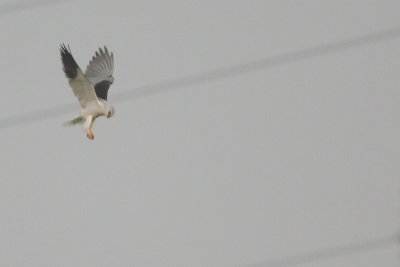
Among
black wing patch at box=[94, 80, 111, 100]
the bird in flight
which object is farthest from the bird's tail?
black wing patch at box=[94, 80, 111, 100]

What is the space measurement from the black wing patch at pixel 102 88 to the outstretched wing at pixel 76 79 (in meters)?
0.50

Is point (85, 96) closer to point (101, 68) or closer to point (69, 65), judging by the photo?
point (69, 65)

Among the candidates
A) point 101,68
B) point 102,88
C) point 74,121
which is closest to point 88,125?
point 74,121

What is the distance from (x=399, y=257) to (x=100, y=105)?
4.48m

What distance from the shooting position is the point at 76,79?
38.4ft

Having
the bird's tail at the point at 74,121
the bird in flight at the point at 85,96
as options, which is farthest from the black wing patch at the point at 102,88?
the bird's tail at the point at 74,121

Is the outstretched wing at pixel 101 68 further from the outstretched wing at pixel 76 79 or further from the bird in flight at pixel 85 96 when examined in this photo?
the outstretched wing at pixel 76 79

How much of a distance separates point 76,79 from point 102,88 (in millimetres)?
1113

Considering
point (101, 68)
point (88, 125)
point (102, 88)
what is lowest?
point (88, 125)

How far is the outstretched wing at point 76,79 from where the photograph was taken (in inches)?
457

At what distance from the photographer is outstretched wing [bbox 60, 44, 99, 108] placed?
11.6 metres

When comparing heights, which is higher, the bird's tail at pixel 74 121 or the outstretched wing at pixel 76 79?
the outstretched wing at pixel 76 79

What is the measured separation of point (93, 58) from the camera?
13.7 m

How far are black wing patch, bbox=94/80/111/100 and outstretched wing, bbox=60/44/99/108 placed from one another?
1.63 feet
